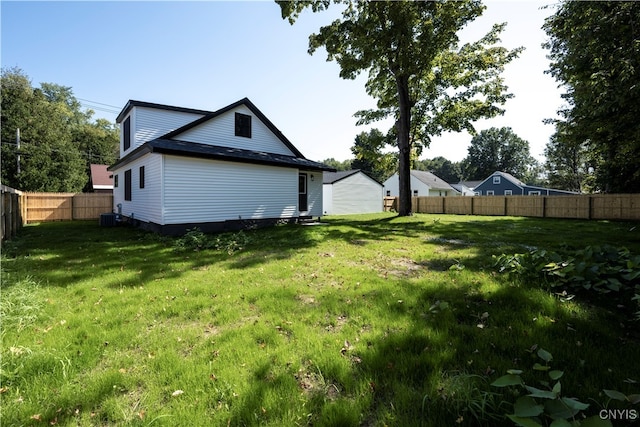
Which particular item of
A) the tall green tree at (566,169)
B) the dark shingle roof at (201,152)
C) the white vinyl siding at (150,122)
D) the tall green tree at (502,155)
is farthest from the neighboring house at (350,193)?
the tall green tree at (502,155)

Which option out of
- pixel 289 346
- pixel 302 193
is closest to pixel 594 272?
pixel 289 346

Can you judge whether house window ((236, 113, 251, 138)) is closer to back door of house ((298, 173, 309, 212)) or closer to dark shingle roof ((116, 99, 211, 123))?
dark shingle roof ((116, 99, 211, 123))

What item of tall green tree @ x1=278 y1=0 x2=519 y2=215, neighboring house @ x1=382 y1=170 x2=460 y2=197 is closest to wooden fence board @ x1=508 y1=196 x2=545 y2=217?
tall green tree @ x1=278 y1=0 x2=519 y2=215

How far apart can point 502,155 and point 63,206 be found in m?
72.2

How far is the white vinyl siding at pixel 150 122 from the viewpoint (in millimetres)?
13023

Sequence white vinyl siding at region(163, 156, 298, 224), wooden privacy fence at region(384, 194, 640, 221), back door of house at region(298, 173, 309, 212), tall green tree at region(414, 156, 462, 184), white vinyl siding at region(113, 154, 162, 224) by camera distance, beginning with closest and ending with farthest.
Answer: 1. white vinyl siding at region(163, 156, 298, 224)
2. white vinyl siding at region(113, 154, 162, 224)
3. back door of house at region(298, 173, 309, 212)
4. wooden privacy fence at region(384, 194, 640, 221)
5. tall green tree at region(414, 156, 462, 184)

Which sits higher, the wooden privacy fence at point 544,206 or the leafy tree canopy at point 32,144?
the leafy tree canopy at point 32,144

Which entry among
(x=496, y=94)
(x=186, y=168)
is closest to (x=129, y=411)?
(x=186, y=168)

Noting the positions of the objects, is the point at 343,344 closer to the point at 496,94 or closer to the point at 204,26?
the point at 204,26

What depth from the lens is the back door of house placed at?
47.6ft

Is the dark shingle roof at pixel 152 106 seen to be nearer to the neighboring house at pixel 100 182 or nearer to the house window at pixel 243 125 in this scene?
the house window at pixel 243 125

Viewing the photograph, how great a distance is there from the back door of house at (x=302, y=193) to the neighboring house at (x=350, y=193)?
833cm

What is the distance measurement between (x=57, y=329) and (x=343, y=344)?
326 cm

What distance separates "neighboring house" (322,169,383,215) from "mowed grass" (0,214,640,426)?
18790 mm
